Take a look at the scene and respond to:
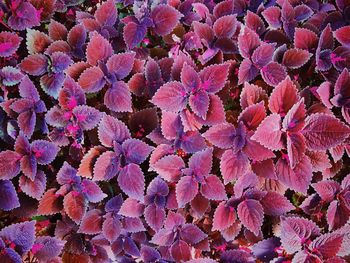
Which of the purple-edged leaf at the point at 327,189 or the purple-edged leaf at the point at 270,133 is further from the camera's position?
the purple-edged leaf at the point at 327,189

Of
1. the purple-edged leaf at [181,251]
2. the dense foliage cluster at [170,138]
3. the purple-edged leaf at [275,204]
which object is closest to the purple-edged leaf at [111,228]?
the dense foliage cluster at [170,138]

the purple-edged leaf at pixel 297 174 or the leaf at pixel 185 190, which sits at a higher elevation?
the purple-edged leaf at pixel 297 174

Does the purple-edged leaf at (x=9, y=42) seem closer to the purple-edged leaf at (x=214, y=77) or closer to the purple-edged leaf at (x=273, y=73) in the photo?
the purple-edged leaf at (x=214, y=77)

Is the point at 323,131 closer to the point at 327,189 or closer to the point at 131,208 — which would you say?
the point at 327,189

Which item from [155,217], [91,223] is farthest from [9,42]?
[155,217]

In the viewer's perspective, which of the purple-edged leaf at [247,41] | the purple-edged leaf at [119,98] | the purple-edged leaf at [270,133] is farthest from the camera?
the purple-edged leaf at [247,41]

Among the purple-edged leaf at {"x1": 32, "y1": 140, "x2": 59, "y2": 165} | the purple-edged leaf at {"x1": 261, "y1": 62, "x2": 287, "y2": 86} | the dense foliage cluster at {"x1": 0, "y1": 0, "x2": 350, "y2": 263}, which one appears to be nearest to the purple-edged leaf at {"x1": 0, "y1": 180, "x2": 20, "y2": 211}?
the dense foliage cluster at {"x1": 0, "y1": 0, "x2": 350, "y2": 263}

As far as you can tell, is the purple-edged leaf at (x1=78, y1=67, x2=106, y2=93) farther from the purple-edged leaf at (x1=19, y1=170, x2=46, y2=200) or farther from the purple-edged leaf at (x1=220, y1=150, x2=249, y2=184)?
the purple-edged leaf at (x1=220, y1=150, x2=249, y2=184)
